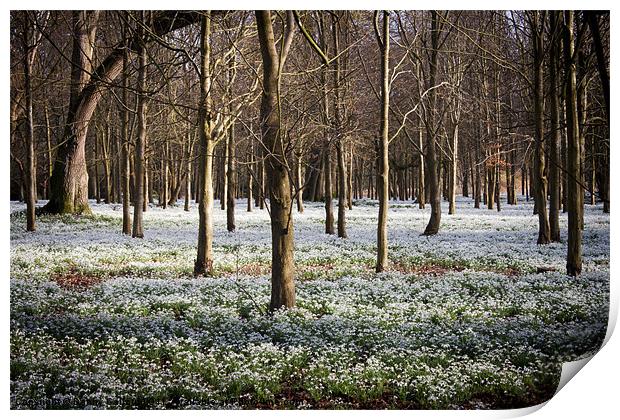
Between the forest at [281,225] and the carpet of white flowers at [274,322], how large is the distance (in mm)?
26

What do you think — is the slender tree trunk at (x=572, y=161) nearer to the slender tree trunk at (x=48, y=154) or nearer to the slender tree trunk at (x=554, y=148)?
the slender tree trunk at (x=554, y=148)

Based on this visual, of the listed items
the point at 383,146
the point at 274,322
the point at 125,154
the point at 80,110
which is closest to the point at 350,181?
the point at 383,146

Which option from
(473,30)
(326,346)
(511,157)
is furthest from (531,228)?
(326,346)

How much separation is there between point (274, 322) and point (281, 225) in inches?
41.5

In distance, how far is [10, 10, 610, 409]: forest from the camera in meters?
5.28

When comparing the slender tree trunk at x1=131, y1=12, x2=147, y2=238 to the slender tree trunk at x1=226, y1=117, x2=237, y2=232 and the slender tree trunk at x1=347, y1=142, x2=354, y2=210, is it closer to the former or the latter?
the slender tree trunk at x1=226, y1=117, x2=237, y2=232

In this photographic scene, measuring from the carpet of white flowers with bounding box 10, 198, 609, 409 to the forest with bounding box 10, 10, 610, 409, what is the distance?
0.03m

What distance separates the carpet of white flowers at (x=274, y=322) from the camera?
202 inches

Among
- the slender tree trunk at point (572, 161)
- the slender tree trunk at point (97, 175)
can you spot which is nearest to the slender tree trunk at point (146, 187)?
the slender tree trunk at point (97, 175)

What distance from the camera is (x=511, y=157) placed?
10.3 meters

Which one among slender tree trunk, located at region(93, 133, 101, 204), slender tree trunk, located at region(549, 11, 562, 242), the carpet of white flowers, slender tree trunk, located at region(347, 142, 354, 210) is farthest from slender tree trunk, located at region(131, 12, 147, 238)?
slender tree trunk, located at region(549, 11, 562, 242)

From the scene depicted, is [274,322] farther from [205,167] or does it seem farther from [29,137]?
[29,137]
